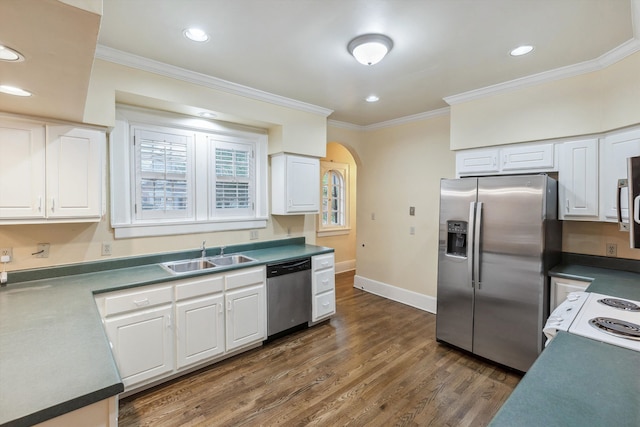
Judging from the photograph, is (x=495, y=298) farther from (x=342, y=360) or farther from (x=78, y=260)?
(x=78, y=260)

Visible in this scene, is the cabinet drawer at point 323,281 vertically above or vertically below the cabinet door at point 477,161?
below

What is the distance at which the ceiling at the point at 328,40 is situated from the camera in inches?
57.8

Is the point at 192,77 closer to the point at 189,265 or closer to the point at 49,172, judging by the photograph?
the point at 49,172

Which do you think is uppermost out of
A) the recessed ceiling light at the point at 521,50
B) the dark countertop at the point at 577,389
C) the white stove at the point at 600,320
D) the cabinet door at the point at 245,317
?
the recessed ceiling light at the point at 521,50

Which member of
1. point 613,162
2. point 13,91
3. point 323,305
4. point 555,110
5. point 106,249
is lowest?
point 323,305

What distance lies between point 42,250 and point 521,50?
4.11 meters

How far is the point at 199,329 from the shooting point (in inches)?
101

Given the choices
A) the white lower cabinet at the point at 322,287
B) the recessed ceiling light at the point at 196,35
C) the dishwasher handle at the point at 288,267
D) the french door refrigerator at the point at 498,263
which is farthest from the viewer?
Answer: the white lower cabinet at the point at 322,287

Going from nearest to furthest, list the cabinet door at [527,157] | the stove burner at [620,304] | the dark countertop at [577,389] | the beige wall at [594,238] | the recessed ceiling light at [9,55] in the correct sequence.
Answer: the dark countertop at [577,389] → the recessed ceiling light at [9,55] → the stove burner at [620,304] → the beige wall at [594,238] → the cabinet door at [527,157]

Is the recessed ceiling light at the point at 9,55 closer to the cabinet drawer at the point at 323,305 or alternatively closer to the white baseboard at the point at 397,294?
the cabinet drawer at the point at 323,305

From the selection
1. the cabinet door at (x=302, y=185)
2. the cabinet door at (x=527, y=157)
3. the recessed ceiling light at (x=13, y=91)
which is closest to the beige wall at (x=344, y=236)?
the cabinet door at (x=302, y=185)

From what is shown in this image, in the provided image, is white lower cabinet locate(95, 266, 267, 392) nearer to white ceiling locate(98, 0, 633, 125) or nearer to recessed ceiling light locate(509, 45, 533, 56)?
white ceiling locate(98, 0, 633, 125)

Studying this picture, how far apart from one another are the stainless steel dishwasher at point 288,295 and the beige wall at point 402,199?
172cm

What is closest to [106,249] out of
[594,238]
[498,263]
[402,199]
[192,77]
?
[192,77]
